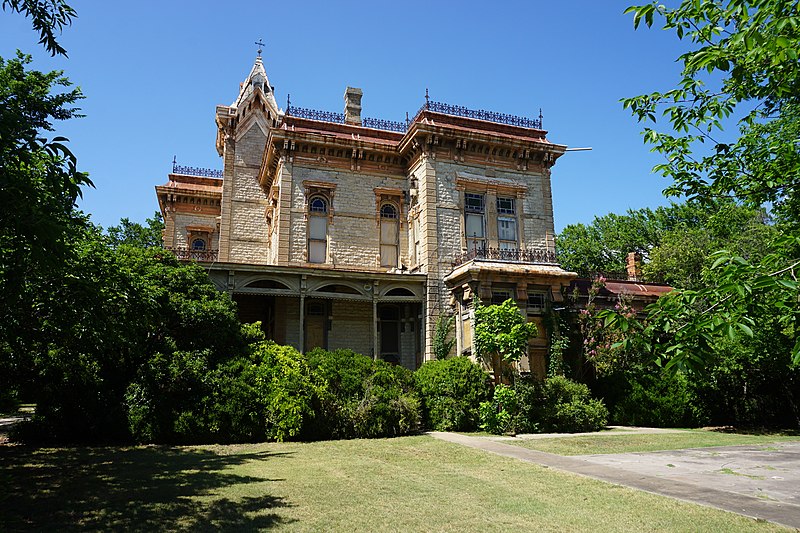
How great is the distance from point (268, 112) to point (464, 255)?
1395 centimetres

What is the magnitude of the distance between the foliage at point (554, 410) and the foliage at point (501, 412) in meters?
0.25

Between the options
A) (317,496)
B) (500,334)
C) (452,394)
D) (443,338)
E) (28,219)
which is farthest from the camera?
(443,338)

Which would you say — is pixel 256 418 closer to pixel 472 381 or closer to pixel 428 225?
pixel 472 381

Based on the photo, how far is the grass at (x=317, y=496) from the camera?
6.07 meters

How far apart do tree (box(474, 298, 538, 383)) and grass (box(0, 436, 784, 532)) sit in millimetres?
5805

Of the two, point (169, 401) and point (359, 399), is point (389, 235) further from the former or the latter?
point (169, 401)

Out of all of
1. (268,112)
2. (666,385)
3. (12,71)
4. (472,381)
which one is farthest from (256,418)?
(268,112)

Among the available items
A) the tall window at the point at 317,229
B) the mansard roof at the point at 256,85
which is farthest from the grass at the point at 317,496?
the mansard roof at the point at 256,85

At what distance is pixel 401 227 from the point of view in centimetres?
2220

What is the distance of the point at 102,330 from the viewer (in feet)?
29.4

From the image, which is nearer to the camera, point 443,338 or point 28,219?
point 28,219

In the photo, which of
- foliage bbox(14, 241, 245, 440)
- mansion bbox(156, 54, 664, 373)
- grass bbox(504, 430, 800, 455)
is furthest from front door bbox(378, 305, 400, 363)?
grass bbox(504, 430, 800, 455)

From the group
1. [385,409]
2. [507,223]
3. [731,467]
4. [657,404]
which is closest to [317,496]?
[385,409]

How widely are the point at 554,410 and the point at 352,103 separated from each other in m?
16.6
